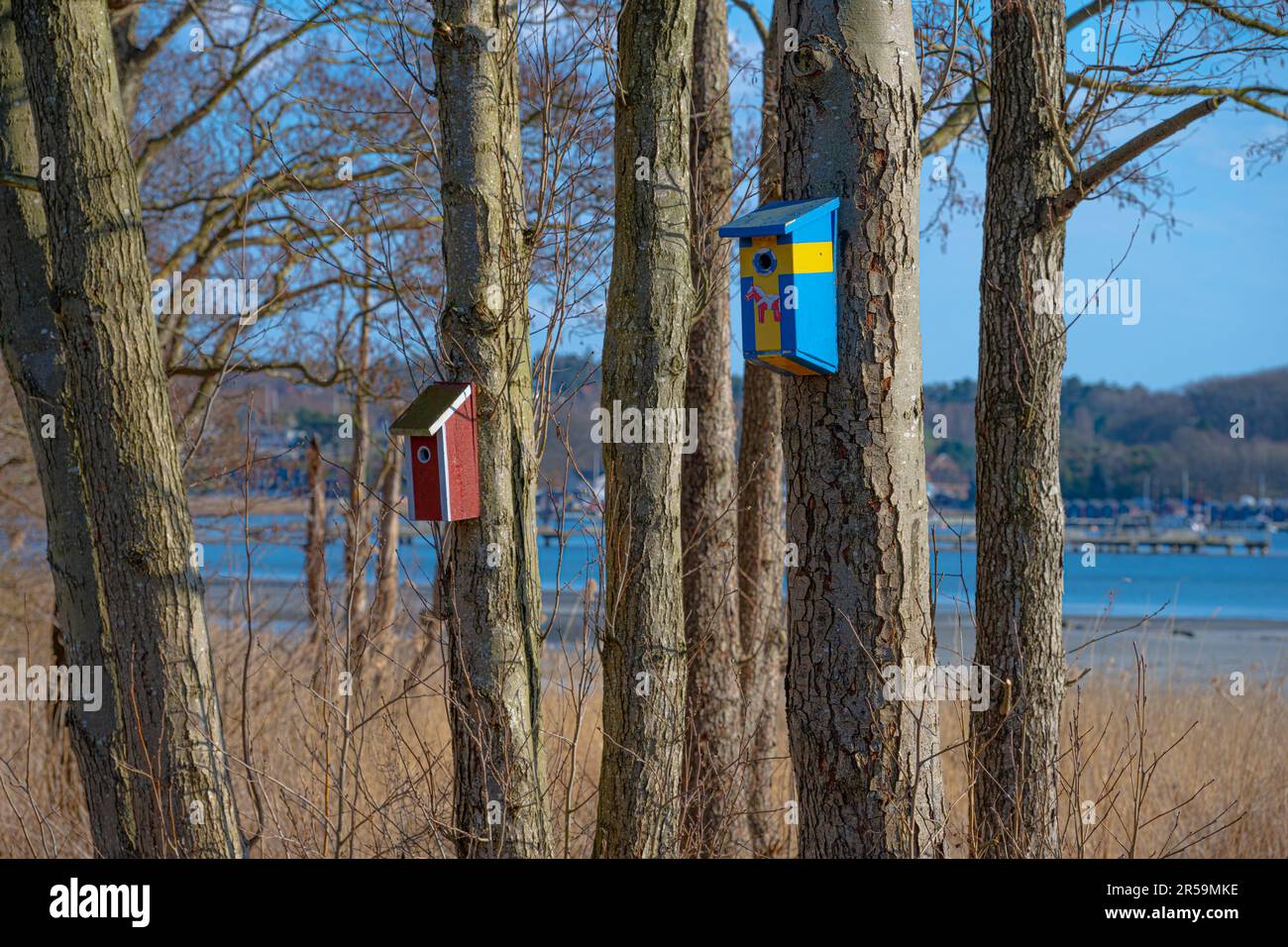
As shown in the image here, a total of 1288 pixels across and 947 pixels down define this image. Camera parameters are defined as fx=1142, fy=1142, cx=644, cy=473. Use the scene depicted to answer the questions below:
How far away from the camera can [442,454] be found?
3527mm

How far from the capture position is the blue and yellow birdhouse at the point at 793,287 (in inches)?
115

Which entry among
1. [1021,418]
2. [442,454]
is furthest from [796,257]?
[1021,418]

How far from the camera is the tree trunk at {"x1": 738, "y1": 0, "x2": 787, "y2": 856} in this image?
20.8ft

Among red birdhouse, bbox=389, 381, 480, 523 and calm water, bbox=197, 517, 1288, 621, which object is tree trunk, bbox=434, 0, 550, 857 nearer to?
red birdhouse, bbox=389, 381, 480, 523

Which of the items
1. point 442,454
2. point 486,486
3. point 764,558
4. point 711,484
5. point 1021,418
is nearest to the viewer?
point 442,454

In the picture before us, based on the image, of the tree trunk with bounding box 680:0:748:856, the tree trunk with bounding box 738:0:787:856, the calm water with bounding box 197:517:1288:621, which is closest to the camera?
the tree trunk with bounding box 680:0:748:856

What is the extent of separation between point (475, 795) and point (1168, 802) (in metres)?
5.28

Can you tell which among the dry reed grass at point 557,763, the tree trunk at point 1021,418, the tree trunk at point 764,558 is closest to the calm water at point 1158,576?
the dry reed grass at point 557,763

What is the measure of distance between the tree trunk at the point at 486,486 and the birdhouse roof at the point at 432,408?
10cm

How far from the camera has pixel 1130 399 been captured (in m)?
62.1

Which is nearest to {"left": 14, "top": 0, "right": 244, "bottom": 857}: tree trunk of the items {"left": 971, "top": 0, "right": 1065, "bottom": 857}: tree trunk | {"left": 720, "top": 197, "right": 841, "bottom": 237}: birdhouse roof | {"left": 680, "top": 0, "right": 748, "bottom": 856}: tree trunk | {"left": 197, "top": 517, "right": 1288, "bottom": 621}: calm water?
{"left": 720, "top": 197, "right": 841, "bottom": 237}: birdhouse roof

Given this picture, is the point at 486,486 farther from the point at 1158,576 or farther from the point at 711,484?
the point at 1158,576

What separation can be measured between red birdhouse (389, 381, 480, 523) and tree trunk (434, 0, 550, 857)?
2.7 inches

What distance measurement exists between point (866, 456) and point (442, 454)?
1.32 meters
